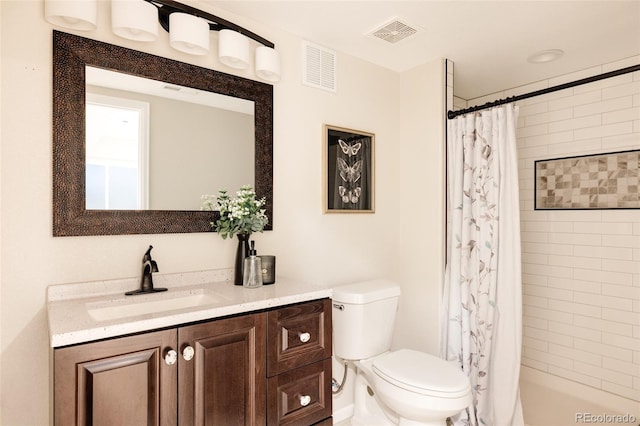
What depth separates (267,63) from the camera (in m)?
1.93

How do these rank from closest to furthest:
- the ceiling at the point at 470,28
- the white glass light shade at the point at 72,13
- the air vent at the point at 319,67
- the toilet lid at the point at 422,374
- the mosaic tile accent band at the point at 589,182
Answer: the white glass light shade at the point at 72,13
the toilet lid at the point at 422,374
the ceiling at the point at 470,28
the air vent at the point at 319,67
the mosaic tile accent band at the point at 589,182

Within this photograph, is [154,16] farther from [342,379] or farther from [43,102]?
[342,379]

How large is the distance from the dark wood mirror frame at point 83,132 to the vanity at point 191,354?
0.81ft

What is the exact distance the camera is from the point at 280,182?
6.93 ft

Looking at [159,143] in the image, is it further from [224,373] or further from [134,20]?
[224,373]

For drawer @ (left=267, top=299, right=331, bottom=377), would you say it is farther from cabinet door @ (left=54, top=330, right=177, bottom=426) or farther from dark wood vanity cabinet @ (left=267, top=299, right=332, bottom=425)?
cabinet door @ (left=54, top=330, right=177, bottom=426)

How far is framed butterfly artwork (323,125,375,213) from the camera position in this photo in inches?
91.9

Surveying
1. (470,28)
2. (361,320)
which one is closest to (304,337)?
(361,320)

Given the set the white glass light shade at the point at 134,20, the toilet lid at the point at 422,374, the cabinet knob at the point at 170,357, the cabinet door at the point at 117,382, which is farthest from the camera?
the toilet lid at the point at 422,374

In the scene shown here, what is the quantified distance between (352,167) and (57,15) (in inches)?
66.7

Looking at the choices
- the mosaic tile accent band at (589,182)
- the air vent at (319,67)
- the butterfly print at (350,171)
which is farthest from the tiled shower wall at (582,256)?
the air vent at (319,67)

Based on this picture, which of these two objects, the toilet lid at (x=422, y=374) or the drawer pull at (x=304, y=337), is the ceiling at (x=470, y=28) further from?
the toilet lid at (x=422, y=374)

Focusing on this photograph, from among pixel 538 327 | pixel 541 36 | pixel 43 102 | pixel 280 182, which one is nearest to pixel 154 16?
pixel 43 102

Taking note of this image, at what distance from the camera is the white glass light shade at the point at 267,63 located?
1.93m
